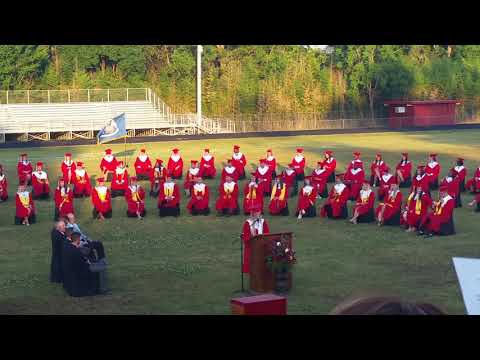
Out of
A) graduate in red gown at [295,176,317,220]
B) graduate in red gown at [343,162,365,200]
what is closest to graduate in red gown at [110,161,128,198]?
graduate in red gown at [295,176,317,220]

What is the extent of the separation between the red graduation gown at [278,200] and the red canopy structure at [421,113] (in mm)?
32587

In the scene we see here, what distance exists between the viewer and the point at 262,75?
59.6m

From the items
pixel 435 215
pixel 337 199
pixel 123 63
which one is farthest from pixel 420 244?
Result: pixel 123 63

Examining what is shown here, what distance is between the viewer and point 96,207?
2055 cm

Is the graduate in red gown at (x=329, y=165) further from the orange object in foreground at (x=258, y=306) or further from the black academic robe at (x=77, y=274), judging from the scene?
the orange object in foreground at (x=258, y=306)

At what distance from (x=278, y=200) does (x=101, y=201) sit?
4.30 meters

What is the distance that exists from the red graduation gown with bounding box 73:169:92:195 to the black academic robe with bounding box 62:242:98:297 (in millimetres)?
10506

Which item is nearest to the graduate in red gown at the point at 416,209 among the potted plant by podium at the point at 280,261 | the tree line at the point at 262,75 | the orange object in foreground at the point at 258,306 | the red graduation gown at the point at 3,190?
the potted plant by podium at the point at 280,261

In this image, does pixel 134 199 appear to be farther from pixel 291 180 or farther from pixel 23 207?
pixel 291 180

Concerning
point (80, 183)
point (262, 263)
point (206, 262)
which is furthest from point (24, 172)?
point (262, 263)

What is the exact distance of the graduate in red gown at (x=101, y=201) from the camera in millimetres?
20422

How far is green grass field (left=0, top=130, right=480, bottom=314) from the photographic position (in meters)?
12.7
